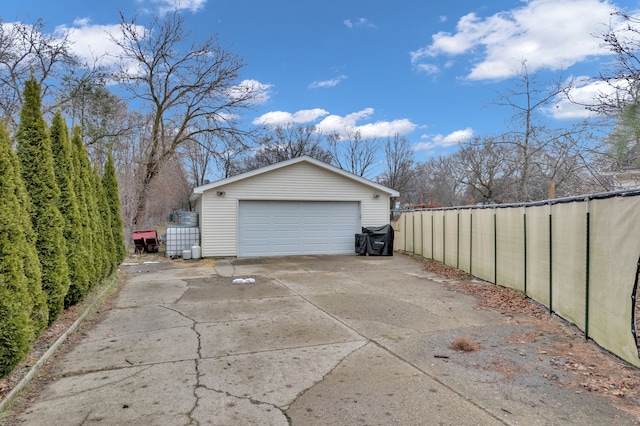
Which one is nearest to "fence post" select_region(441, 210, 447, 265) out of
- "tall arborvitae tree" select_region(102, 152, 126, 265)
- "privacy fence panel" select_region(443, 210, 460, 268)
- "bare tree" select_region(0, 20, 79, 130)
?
"privacy fence panel" select_region(443, 210, 460, 268)

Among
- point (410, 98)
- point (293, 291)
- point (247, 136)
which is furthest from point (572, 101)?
point (247, 136)

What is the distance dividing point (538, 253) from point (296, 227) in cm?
939

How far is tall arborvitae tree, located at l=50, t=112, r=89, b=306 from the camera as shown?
5.93m

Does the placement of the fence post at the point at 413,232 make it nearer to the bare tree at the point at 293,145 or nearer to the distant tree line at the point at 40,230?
the distant tree line at the point at 40,230

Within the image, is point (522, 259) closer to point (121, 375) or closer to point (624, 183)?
point (624, 183)

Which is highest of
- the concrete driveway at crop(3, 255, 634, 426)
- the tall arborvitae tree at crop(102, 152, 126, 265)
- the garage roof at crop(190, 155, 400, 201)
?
the garage roof at crop(190, 155, 400, 201)

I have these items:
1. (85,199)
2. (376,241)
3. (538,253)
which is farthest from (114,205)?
(538,253)

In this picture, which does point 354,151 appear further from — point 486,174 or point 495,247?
point 495,247

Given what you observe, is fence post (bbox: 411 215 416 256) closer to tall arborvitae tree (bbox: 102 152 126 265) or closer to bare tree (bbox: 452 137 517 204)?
bare tree (bbox: 452 137 517 204)

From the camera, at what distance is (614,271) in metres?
3.94

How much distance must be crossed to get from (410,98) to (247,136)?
823 centimetres

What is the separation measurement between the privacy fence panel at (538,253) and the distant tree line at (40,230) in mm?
6708

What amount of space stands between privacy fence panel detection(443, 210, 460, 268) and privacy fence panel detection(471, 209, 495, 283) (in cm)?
99

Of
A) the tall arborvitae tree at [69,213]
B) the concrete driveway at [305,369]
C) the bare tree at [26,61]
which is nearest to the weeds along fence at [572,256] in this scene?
the concrete driveway at [305,369]
